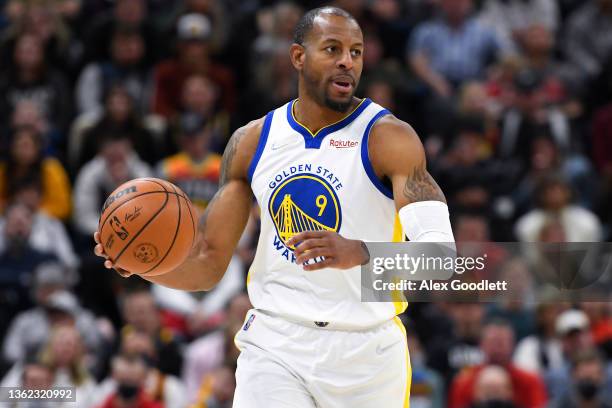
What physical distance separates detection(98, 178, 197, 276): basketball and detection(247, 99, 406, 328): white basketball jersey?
42cm

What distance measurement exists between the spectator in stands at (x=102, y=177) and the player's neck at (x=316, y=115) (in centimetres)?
559

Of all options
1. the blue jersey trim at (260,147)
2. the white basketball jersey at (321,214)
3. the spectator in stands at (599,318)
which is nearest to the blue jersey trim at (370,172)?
the white basketball jersey at (321,214)

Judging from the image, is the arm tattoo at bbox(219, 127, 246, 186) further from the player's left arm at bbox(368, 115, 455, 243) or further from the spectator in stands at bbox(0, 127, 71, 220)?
the spectator in stands at bbox(0, 127, 71, 220)

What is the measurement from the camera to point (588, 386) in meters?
8.96

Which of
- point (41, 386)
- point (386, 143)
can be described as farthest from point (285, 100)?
point (386, 143)

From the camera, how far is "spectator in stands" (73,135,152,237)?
1114cm

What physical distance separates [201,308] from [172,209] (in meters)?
5.09

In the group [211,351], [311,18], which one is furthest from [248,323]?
[211,351]

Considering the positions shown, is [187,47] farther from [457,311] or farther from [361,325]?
[361,325]

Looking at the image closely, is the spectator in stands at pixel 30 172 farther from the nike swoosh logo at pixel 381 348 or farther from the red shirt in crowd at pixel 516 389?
the nike swoosh logo at pixel 381 348

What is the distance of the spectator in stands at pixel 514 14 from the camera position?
45.2ft

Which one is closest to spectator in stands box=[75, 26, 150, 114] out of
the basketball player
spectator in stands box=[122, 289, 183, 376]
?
spectator in stands box=[122, 289, 183, 376]

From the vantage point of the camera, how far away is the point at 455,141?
38.2 ft

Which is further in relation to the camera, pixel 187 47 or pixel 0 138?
pixel 187 47
